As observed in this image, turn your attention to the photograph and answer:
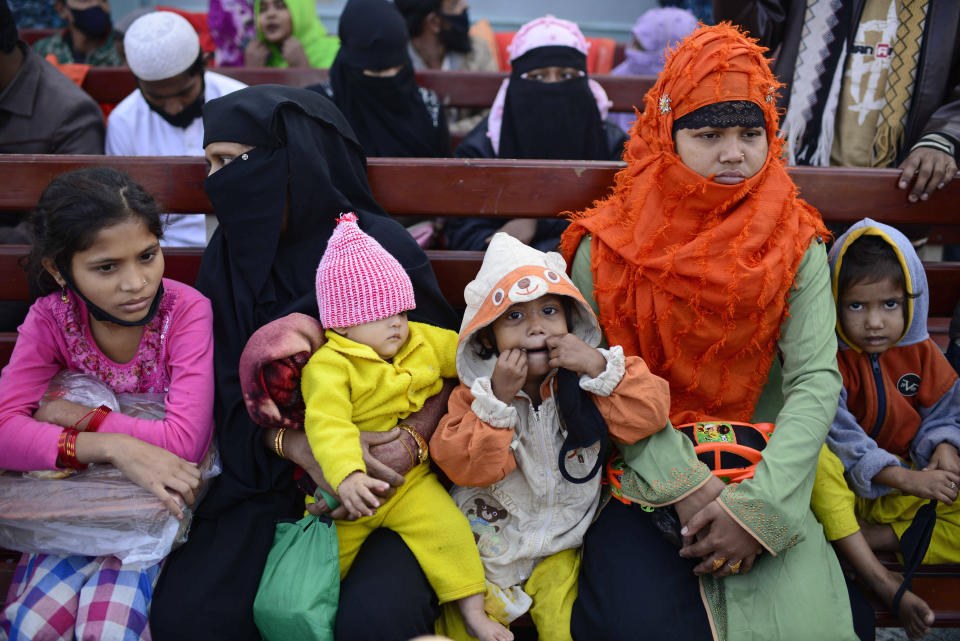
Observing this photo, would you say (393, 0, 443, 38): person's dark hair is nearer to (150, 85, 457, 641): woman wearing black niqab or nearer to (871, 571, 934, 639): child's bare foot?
(150, 85, 457, 641): woman wearing black niqab

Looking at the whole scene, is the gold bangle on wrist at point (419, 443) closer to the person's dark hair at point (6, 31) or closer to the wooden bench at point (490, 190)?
the wooden bench at point (490, 190)

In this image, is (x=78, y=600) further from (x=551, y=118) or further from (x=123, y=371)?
(x=551, y=118)

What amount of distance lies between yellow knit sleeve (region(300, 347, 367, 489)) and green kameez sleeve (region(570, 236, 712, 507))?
0.78 m

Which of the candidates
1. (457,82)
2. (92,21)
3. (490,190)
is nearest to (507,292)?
(490,190)

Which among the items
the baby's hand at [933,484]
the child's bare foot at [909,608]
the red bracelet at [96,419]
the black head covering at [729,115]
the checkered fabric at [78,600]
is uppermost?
the black head covering at [729,115]

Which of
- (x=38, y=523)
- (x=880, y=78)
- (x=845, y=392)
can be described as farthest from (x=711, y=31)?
(x=38, y=523)

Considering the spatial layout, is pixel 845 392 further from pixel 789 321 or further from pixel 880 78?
pixel 880 78

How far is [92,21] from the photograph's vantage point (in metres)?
6.25

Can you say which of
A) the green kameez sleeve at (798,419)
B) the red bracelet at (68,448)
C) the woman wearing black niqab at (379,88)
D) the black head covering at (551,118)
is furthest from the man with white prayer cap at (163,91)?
the green kameez sleeve at (798,419)

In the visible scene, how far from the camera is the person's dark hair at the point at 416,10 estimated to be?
584 cm

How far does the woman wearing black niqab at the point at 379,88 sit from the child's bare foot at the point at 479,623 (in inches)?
104

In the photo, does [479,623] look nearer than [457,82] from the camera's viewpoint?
Yes

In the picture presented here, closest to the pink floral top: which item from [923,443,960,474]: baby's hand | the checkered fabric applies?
the checkered fabric

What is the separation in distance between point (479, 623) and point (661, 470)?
0.66 metres
